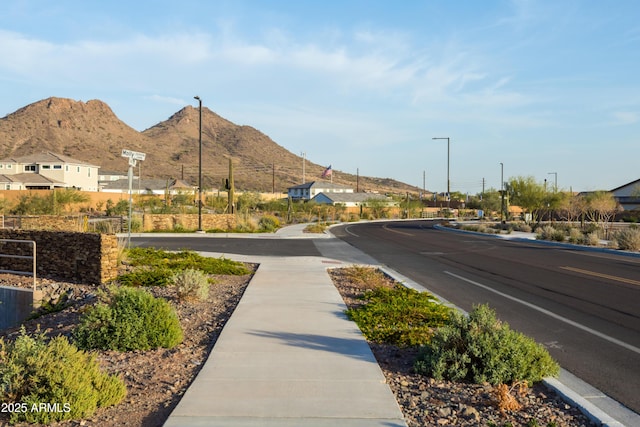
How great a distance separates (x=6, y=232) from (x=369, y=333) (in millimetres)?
12673

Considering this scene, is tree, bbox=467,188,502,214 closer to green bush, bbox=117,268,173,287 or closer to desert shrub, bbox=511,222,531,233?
desert shrub, bbox=511,222,531,233

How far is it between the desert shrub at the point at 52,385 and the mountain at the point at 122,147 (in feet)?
394

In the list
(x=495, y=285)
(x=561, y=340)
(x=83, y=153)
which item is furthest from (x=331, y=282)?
(x=83, y=153)

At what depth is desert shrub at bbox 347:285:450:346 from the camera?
790 cm

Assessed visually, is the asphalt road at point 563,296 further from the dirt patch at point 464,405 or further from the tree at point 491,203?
the tree at point 491,203

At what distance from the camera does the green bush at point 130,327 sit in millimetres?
7391

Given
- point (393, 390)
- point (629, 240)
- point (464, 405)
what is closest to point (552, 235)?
point (629, 240)

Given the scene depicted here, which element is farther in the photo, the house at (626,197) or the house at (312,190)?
the house at (312,190)

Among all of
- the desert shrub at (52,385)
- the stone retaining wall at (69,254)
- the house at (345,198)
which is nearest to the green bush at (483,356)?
the desert shrub at (52,385)

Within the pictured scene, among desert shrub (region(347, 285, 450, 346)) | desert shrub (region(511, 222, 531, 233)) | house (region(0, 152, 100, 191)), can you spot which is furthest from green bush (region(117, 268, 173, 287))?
house (region(0, 152, 100, 191))

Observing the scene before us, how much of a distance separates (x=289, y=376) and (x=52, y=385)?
93.8 inches

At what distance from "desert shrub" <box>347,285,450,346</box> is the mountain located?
115 m

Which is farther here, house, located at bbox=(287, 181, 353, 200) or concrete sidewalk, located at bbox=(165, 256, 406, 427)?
house, located at bbox=(287, 181, 353, 200)

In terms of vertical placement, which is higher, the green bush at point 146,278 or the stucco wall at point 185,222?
the stucco wall at point 185,222
